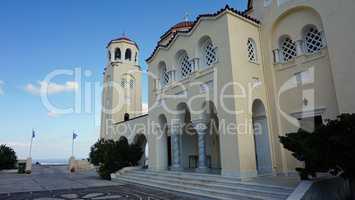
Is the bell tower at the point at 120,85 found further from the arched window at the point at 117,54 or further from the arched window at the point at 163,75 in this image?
the arched window at the point at 163,75

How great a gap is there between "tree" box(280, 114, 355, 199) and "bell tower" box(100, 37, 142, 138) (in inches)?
701

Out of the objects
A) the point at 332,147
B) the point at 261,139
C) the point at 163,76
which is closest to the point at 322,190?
the point at 332,147

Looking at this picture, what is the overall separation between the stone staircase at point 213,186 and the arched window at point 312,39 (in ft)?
19.1

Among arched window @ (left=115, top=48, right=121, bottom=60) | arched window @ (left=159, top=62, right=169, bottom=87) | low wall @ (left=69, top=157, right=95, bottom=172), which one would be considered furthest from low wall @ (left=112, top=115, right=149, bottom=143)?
low wall @ (left=69, top=157, right=95, bottom=172)

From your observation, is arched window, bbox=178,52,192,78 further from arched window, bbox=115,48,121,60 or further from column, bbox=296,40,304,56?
arched window, bbox=115,48,121,60

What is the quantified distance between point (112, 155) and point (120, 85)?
7.91 m

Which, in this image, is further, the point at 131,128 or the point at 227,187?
the point at 131,128

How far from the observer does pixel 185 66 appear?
13578mm

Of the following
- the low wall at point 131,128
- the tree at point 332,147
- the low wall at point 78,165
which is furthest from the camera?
the low wall at point 78,165

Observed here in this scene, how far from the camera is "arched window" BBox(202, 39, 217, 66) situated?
11.7 meters

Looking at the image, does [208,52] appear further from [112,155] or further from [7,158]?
[7,158]

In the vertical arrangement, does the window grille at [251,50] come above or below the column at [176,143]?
above

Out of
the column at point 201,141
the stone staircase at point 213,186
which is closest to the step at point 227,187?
the stone staircase at point 213,186

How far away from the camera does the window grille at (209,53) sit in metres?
11.7
